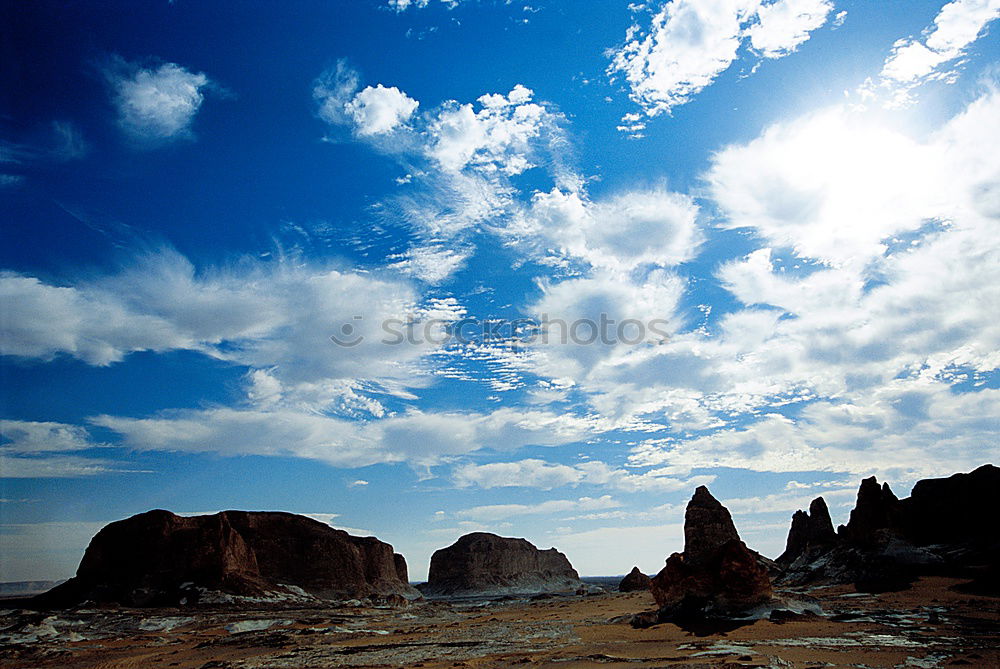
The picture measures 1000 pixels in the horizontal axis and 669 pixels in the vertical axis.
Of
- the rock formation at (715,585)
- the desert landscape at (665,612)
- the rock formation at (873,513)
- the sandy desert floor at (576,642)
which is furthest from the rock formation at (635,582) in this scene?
the rock formation at (715,585)

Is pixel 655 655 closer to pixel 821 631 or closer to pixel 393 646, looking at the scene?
pixel 821 631

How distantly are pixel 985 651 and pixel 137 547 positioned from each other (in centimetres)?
9198

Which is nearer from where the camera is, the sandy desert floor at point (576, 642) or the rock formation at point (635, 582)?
the sandy desert floor at point (576, 642)

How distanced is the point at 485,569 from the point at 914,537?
144 metres

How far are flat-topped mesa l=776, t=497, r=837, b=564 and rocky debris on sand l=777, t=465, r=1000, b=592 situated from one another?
6822 mm

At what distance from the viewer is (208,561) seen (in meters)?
75.4

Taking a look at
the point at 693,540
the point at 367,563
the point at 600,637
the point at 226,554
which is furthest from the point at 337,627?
the point at 367,563

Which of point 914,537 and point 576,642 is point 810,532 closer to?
point 914,537

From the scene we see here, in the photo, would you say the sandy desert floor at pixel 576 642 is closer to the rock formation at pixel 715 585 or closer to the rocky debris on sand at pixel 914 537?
the rock formation at pixel 715 585

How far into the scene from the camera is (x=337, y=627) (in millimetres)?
42094

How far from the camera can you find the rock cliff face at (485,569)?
566 ft

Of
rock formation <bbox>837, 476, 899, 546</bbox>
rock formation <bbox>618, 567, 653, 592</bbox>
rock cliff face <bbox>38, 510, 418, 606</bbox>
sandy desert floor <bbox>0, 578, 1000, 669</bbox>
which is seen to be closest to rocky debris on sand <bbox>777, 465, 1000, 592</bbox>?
rock formation <bbox>837, 476, 899, 546</bbox>

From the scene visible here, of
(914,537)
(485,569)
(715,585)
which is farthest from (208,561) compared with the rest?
(485,569)

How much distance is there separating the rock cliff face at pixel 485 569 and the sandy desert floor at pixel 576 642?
5459 inches
